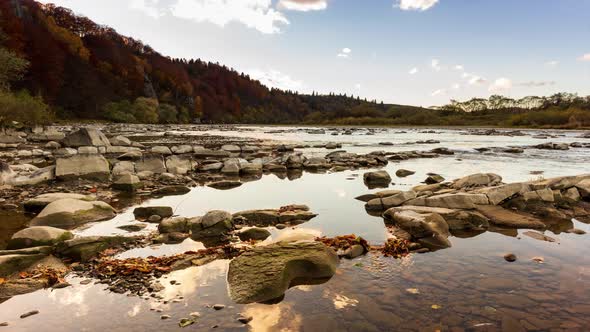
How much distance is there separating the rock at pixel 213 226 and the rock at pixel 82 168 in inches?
336

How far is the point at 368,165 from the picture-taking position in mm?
22797

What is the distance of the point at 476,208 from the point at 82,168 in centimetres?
1539

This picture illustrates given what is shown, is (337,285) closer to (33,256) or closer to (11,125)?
(33,256)

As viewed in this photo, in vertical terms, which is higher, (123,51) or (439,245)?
(123,51)

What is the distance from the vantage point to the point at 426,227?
27.5 feet

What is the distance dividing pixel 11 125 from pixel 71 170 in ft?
115

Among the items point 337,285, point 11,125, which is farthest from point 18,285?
point 11,125

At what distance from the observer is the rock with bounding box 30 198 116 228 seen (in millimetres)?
8828

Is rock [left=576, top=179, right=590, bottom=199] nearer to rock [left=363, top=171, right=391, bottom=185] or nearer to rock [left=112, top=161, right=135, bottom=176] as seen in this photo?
rock [left=363, top=171, right=391, bottom=185]

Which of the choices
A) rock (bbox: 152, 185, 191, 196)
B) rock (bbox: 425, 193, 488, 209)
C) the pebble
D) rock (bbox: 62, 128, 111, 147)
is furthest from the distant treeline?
rock (bbox: 425, 193, 488, 209)

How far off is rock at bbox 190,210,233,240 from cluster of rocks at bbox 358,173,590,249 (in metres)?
4.32

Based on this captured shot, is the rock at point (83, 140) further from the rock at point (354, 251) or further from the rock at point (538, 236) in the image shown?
the rock at point (538, 236)

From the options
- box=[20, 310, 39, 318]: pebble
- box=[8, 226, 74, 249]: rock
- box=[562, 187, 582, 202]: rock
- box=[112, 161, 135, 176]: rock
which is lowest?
box=[20, 310, 39, 318]: pebble

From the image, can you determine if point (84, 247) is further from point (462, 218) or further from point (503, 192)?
point (503, 192)
